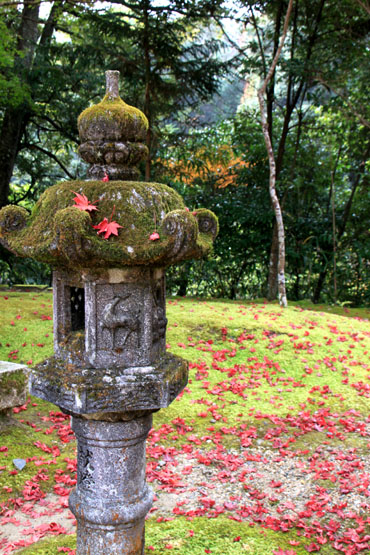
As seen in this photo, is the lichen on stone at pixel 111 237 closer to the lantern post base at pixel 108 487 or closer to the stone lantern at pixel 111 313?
the stone lantern at pixel 111 313

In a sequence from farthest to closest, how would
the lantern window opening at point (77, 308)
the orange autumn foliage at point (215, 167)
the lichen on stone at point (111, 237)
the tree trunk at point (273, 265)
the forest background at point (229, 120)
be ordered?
the orange autumn foliage at point (215, 167), the tree trunk at point (273, 265), the forest background at point (229, 120), the lantern window opening at point (77, 308), the lichen on stone at point (111, 237)

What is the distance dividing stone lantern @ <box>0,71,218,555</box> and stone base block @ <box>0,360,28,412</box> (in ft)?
8.73

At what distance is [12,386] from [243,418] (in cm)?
298

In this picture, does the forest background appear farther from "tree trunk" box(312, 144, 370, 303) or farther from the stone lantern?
the stone lantern

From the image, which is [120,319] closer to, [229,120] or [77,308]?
[77,308]

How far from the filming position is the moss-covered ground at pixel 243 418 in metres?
4.13

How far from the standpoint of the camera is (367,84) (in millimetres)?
12133

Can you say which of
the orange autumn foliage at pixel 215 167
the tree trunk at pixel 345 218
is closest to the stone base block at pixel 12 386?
the orange autumn foliage at pixel 215 167

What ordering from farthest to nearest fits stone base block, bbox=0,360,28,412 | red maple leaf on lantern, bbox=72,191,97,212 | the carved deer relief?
stone base block, bbox=0,360,28,412 < the carved deer relief < red maple leaf on lantern, bbox=72,191,97,212

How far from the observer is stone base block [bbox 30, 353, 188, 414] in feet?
8.66

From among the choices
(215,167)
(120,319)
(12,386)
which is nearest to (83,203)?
(120,319)

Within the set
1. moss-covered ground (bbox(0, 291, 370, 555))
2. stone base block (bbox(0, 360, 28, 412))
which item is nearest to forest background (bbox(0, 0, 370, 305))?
moss-covered ground (bbox(0, 291, 370, 555))

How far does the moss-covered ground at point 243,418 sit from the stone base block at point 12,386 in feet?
1.11

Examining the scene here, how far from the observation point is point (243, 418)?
21.2ft
